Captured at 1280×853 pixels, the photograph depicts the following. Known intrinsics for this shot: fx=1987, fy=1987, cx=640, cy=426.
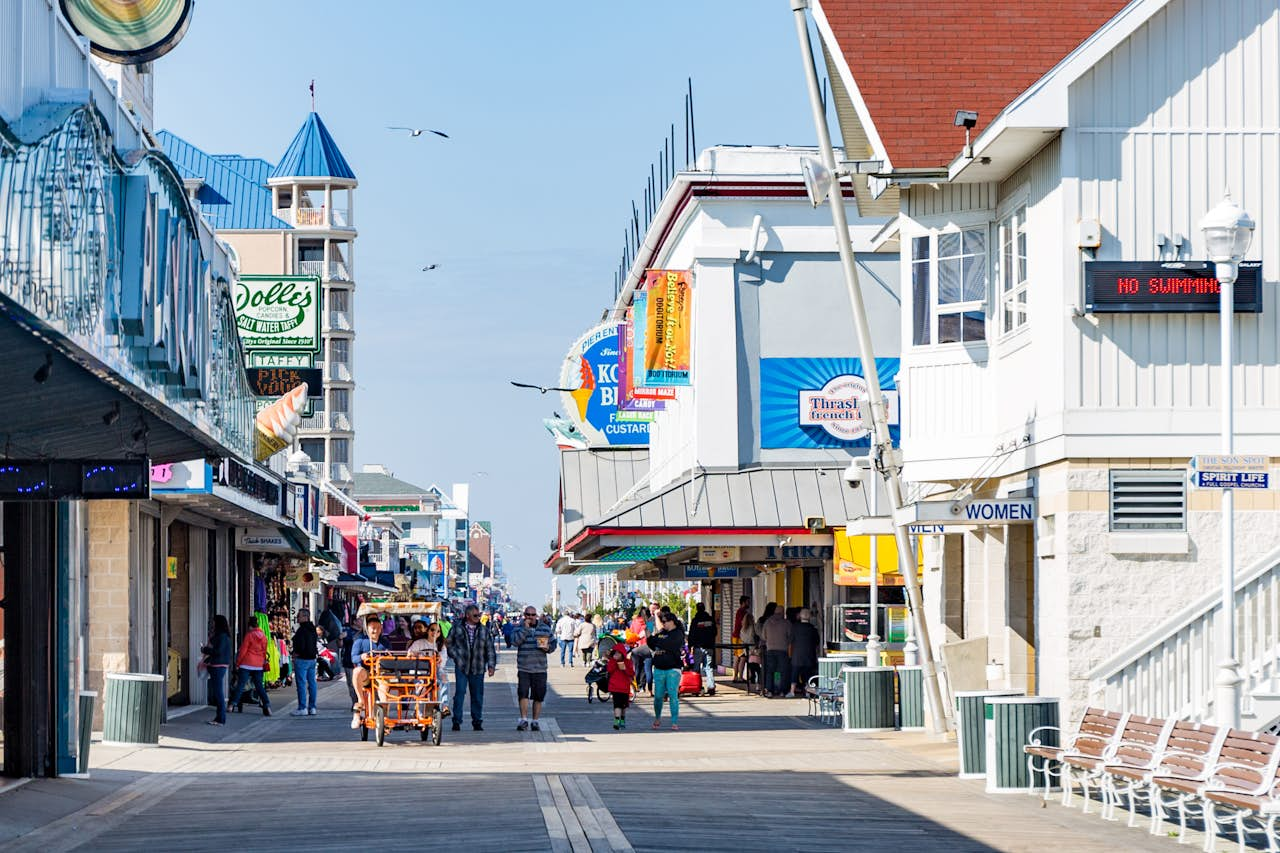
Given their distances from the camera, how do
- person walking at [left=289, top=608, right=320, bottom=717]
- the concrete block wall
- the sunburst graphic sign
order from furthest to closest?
person walking at [left=289, top=608, right=320, bottom=717] < the concrete block wall < the sunburst graphic sign

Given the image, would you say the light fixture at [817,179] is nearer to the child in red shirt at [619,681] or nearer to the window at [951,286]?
the window at [951,286]

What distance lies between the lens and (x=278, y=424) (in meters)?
30.2

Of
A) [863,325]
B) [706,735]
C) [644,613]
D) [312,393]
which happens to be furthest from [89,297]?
[644,613]

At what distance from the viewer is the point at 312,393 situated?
110 feet

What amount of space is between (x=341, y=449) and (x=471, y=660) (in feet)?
288

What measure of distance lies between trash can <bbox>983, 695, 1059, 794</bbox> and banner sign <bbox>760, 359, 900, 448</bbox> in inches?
819

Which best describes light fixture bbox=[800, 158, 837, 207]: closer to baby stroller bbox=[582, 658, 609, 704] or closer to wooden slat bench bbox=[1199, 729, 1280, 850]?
wooden slat bench bbox=[1199, 729, 1280, 850]

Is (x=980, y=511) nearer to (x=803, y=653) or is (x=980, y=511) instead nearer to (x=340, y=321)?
Result: (x=803, y=653)

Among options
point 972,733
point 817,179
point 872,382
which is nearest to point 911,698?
point 872,382

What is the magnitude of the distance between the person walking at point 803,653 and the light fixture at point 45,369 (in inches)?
900

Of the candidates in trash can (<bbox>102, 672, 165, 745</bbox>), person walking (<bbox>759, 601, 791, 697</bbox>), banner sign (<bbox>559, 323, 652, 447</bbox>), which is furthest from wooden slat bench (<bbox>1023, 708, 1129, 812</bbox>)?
banner sign (<bbox>559, 323, 652, 447</bbox>)

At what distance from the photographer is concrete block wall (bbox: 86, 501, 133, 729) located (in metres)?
26.0

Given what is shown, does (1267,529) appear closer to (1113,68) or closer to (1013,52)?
(1113,68)

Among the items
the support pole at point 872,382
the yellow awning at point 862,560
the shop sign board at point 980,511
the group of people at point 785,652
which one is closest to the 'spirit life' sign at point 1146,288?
the shop sign board at point 980,511
